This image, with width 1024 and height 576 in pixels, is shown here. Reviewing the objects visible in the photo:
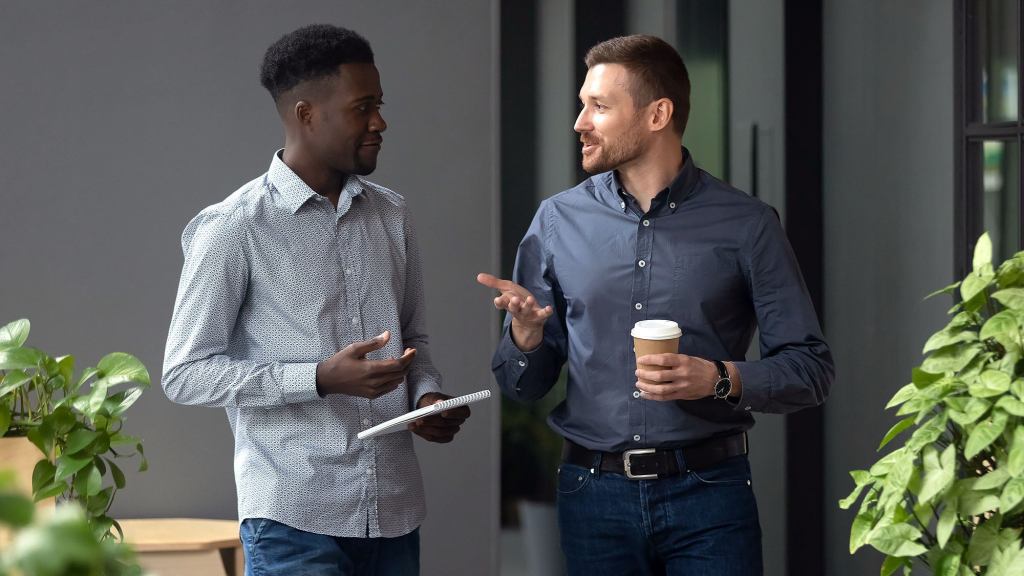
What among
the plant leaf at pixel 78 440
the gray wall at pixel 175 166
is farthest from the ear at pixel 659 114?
the gray wall at pixel 175 166

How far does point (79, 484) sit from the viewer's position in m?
1.65

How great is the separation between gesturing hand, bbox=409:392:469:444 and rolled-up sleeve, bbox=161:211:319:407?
0.20 meters

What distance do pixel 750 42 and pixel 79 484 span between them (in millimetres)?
2138

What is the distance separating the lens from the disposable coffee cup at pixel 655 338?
74.4 inches

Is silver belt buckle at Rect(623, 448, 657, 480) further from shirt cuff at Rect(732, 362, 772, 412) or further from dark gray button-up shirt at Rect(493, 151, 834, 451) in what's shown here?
shirt cuff at Rect(732, 362, 772, 412)

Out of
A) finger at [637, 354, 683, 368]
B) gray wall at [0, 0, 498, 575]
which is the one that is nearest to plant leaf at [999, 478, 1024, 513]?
finger at [637, 354, 683, 368]

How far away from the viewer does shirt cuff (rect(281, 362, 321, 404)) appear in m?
1.94

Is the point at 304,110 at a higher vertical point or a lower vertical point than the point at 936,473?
higher

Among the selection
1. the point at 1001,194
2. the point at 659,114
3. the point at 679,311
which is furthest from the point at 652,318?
the point at 1001,194

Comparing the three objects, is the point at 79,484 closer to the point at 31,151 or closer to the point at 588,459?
the point at 588,459

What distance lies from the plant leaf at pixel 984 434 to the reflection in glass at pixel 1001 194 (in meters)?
1.08

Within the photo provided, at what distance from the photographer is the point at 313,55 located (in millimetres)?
2096

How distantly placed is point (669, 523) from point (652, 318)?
0.38m

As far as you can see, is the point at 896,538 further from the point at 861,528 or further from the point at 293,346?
the point at 293,346
